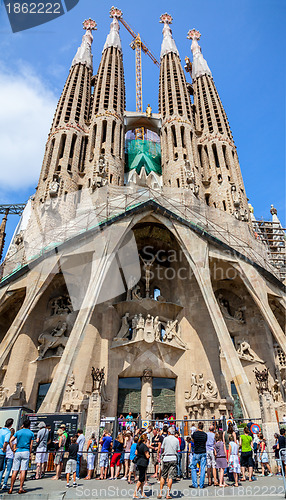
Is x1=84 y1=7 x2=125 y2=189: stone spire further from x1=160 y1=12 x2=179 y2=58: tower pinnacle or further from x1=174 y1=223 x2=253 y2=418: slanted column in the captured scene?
x1=174 y1=223 x2=253 y2=418: slanted column

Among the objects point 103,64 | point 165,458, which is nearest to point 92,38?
point 103,64

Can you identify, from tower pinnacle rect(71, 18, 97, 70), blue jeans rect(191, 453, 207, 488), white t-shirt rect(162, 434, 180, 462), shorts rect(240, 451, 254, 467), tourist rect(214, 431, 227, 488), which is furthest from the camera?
tower pinnacle rect(71, 18, 97, 70)

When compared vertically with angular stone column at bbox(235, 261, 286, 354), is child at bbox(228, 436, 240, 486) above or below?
below

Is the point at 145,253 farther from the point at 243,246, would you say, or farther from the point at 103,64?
the point at 103,64

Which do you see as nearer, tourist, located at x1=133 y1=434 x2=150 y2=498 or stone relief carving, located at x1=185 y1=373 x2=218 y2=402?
tourist, located at x1=133 y1=434 x2=150 y2=498

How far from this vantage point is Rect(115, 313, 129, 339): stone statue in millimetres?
17219

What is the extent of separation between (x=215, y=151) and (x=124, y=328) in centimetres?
1485

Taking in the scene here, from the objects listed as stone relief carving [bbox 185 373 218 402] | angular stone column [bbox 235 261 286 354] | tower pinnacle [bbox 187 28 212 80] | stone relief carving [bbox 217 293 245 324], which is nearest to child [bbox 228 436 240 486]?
stone relief carving [bbox 185 373 218 402]

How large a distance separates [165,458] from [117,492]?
101cm

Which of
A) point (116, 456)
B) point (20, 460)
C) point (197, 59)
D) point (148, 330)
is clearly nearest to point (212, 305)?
point (148, 330)

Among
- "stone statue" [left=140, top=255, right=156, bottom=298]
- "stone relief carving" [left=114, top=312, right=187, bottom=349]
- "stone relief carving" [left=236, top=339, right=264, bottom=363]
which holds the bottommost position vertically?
"stone relief carving" [left=236, top=339, right=264, bottom=363]

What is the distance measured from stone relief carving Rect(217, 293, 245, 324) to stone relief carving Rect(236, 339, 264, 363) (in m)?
1.25

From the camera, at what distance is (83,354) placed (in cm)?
1609

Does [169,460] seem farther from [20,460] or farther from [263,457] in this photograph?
[263,457]
